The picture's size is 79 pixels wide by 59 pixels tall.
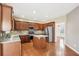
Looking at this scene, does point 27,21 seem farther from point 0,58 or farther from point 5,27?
point 0,58

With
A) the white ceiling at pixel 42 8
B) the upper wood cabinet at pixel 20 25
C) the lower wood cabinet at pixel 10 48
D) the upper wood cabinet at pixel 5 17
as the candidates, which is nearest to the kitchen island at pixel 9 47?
the lower wood cabinet at pixel 10 48

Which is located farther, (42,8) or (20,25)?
(20,25)

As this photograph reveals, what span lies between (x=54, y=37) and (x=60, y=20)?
1507 millimetres

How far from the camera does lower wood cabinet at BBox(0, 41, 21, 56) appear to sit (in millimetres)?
3593

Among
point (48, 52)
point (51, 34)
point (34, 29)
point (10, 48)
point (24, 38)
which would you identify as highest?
point (34, 29)

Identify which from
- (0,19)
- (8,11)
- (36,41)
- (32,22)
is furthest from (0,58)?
(32,22)

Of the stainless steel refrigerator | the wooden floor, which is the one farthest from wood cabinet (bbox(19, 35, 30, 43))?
the wooden floor

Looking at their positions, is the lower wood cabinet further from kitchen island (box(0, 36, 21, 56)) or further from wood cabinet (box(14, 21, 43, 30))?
wood cabinet (box(14, 21, 43, 30))

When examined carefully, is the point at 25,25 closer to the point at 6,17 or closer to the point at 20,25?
the point at 20,25

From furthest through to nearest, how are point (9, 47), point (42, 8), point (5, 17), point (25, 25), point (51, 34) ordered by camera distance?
point (25, 25) → point (51, 34) → point (42, 8) → point (9, 47) → point (5, 17)

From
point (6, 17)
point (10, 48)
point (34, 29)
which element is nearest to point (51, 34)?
point (34, 29)

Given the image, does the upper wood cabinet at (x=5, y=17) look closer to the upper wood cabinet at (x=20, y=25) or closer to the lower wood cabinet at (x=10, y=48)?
the lower wood cabinet at (x=10, y=48)

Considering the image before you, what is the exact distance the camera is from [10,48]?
3.89 meters

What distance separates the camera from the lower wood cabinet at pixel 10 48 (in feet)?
11.8
